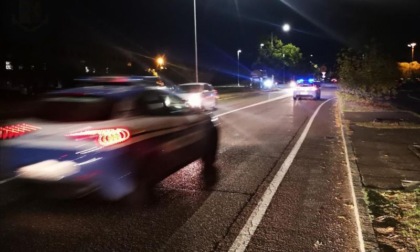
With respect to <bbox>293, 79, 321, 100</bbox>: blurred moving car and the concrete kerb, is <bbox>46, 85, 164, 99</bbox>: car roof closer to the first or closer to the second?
the concrete kerb

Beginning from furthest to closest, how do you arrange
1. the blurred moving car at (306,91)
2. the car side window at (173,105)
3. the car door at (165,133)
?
the blurred moving car at (306,91)
the car side window at (173,105)
the car door at (165,133)

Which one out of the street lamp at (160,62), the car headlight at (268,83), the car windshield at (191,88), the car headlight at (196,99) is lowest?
the car headlight at (268,83)

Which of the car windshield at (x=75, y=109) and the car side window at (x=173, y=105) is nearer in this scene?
the car windshield at (x=75, y=109)

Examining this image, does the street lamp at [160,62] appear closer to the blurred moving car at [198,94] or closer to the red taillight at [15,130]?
the blurred moving car at [198,94]

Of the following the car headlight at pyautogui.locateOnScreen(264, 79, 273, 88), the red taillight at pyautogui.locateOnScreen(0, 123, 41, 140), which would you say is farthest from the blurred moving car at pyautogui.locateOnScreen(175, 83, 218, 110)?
the car headlight at pyautogui.locateOnScreen(264, 79, 273, 88)

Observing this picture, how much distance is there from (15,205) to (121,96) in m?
2.00

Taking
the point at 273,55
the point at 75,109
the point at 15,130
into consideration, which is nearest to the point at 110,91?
the point at 75,109

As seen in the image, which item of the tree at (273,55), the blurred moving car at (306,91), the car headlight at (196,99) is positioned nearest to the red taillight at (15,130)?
the car headlight at (196,99)

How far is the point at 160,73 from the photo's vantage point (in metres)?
54.8

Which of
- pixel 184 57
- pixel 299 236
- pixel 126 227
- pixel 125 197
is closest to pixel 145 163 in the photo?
pixel 125 197

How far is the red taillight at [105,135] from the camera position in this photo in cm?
551

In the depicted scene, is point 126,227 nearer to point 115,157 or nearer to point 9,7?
point 115,157

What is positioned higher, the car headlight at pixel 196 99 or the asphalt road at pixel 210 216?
the car headlight at pixel 196 99

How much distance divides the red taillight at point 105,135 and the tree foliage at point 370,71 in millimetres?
19091
